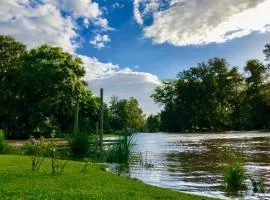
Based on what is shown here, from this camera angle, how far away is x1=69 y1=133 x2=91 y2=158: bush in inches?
1006

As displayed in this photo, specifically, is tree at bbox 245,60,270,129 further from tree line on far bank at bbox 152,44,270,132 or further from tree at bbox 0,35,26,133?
tree at bbox 0,35,26,133

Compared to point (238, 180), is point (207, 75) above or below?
above

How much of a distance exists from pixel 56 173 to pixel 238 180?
6462mm

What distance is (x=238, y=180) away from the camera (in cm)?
1465

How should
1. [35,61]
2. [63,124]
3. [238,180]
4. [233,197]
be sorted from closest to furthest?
1. [233,197]
2. [238,180]
3. [35,61]
4. [63,124]

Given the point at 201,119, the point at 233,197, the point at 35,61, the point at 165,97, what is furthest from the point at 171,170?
the point at 165,97

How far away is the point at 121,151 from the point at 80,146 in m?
2.88

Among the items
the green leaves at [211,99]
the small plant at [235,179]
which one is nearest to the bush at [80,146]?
the small plant at [235,179]

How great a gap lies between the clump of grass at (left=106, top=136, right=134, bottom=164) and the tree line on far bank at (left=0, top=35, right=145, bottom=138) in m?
39.5

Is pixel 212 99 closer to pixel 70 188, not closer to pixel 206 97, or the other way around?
pixel 206 97

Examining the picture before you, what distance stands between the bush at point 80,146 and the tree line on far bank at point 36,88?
127 feet

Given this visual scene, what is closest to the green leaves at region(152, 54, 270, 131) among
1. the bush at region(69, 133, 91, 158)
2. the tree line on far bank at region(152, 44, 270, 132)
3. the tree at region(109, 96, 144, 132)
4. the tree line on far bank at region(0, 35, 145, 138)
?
the tree line on far bank at region(152, 44, 270, 132)

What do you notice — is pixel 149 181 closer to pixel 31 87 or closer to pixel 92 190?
pixel 92 190

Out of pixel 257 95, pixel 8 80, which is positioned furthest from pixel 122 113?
pixel 8 80
